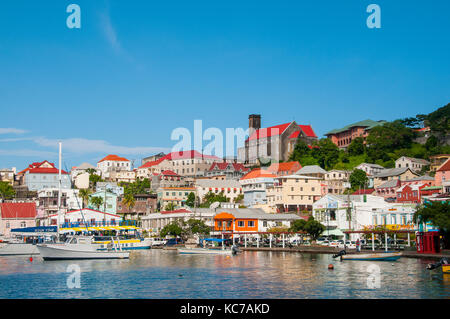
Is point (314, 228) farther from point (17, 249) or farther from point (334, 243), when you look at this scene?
point (17, 249)

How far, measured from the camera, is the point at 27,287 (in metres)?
42.2

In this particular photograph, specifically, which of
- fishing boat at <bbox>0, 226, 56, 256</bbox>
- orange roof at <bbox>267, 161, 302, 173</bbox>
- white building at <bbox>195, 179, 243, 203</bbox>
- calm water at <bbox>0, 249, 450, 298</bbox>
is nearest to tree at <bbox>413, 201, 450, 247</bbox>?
calm water at <bbox>0, 249, 450, 298</bbox>

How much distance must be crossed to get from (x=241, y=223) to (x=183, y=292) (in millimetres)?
63722

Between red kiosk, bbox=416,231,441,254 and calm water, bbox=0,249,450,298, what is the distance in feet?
11.5

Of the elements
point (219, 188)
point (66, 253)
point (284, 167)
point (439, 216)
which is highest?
point (284, 167)

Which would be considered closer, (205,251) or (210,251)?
(210,251)

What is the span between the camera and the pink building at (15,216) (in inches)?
4690

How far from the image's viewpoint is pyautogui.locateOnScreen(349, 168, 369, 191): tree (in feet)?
407

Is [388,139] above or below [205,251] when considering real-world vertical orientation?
above

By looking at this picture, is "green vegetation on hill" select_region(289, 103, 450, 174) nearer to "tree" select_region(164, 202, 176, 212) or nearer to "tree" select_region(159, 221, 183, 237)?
"tree" select_region(164, 202, 176, 212)

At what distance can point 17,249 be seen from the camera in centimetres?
8650

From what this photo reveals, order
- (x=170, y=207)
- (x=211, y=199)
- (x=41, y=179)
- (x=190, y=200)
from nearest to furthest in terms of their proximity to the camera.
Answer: (x=170, y=207), (x=211, y=199), (x=190, y=200), (x=41, y=179)

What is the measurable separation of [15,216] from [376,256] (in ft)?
292

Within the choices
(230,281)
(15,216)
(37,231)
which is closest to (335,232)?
(230,281)
